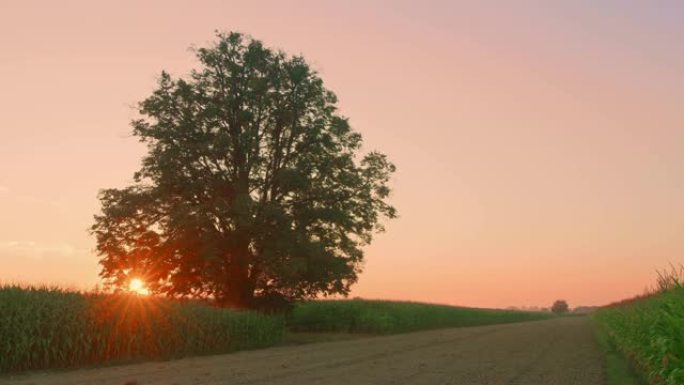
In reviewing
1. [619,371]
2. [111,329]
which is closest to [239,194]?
[111,329]

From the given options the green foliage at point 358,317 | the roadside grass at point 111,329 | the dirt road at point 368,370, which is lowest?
the dirt road at point 368,370

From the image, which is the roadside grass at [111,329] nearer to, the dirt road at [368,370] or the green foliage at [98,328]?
the green foliage at [98,328]

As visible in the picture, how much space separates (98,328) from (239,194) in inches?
562

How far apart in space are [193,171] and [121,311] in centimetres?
1465

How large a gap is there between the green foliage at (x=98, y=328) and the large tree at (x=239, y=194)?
671 cm

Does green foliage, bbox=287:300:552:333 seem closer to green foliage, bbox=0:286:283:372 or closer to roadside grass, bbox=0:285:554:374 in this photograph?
roadside grass, bbox=0:285:554:374

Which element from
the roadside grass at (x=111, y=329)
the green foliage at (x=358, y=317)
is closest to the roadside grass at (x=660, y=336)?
the roadside grass at (x=111, y=329)

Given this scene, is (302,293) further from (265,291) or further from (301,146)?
(301,146)

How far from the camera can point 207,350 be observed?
3103cm

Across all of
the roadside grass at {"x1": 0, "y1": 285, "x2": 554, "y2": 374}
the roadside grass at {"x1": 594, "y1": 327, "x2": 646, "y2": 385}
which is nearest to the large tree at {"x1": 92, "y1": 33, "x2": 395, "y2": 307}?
the roadside grass at {"x1": 0, "y1": 285, "x2": 554, "y2": 374}

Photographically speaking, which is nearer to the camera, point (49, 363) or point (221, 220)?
point (49, 363)

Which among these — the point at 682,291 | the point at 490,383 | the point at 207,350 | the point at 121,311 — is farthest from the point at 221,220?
the point at 682,291

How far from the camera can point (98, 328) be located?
24.5 meters

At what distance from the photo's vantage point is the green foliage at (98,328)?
857 inches
